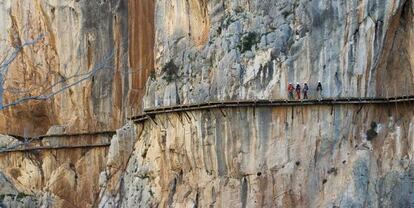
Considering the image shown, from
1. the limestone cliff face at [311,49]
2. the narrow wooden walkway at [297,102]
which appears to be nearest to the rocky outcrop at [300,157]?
the narrow wooden walkway at [297,102]

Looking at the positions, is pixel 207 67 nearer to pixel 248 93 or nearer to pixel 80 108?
pixel 248 93

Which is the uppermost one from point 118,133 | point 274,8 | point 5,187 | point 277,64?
point 274,8

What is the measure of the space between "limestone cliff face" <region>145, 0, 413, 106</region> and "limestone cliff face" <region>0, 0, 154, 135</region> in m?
9.37

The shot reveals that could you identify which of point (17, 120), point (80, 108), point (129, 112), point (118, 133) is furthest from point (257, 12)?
point (17, 120)

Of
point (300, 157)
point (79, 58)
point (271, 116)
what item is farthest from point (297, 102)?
point (79, 58)

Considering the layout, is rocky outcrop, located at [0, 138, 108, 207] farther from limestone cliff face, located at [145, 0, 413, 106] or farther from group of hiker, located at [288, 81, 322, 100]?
group of hiker, located at [288, 81, 322, 100]

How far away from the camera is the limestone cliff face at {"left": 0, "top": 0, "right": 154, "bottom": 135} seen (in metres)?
45.0

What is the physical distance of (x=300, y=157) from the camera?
32.8 metres

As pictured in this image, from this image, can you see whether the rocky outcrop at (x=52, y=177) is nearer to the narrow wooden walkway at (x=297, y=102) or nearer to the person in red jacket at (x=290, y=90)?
the narrow wooden walkway at (x=297, y=102)

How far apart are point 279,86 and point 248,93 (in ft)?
4.08

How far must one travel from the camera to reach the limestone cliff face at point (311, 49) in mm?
33031

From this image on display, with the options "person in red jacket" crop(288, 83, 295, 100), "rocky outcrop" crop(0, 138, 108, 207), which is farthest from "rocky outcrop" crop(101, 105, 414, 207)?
"rocky outcrop" crop(0, 138, 108, 207)

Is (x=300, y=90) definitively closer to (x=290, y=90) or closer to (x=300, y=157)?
(x=290, y=90)

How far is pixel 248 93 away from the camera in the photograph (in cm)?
3403
